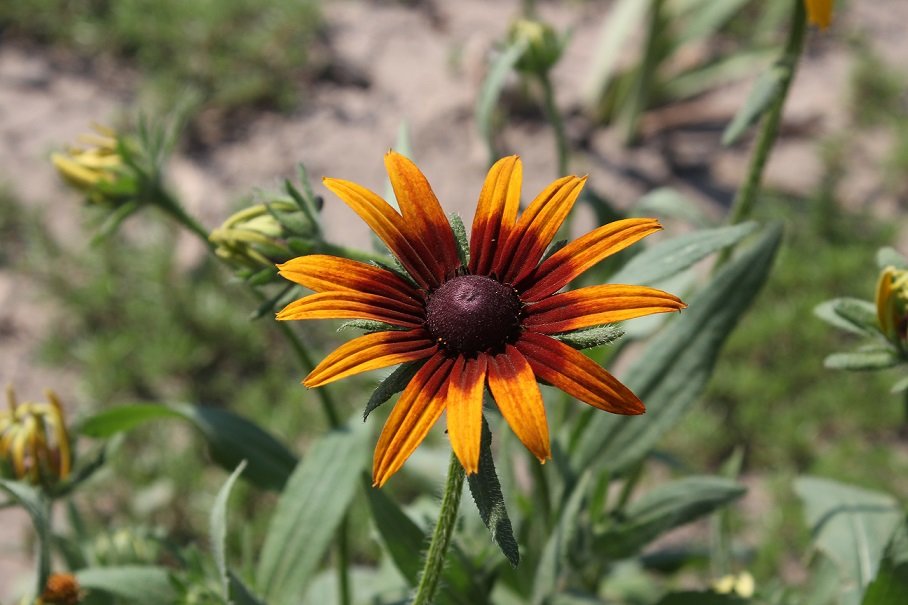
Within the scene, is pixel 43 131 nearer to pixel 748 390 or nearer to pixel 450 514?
pixel 748 390

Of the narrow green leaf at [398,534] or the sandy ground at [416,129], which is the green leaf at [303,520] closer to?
the narrow green leaf at [398,534]

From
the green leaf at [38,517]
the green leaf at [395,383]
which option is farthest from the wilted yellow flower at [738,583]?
the green leaf at [38,517]

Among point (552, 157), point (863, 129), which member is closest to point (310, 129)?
point (552, 157)

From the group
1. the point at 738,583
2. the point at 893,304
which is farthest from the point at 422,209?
the point at 738,583

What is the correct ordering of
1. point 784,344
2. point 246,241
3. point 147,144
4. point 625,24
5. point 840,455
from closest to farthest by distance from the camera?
point 246,241 → point 147,144 → point 840,455 → point 784,344 → point 625,24

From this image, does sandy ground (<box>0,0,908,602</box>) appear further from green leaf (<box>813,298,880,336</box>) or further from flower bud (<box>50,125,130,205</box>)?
green leaf (<box>813,298,880,336</box>)

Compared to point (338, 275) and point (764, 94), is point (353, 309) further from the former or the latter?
point (764, 94)

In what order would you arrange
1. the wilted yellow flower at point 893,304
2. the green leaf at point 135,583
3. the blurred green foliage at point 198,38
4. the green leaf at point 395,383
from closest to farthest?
1. the green leaf at point 395,383
2. the wilted yellow flower at point 893,304
3. the green leaf at point 135,583
4. the blurred green foliage at point 198,38
